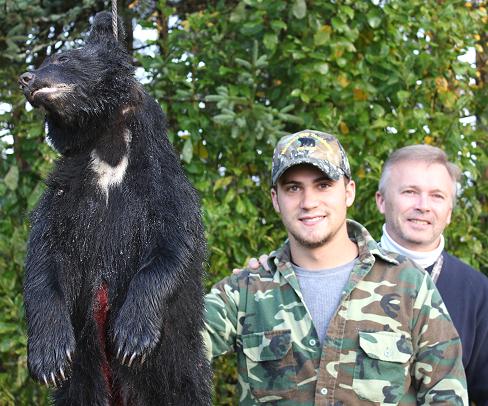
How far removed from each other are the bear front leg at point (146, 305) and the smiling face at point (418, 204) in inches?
68.2

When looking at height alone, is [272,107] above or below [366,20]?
below

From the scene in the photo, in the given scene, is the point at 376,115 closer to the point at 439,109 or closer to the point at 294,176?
the point at 439,109

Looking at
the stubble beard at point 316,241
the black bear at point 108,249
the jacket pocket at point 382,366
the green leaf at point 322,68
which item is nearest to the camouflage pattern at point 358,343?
the jacket pocket at point 382,366

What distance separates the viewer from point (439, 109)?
520 cm

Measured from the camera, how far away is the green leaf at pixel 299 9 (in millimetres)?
4609

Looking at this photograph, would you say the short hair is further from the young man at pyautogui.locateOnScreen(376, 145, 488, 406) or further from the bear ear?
the bear ear

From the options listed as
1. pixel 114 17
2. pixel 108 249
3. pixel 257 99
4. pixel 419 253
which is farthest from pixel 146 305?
pixel 257 99

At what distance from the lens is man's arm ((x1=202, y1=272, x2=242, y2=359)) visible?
10.1ft

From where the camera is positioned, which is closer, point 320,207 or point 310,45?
point 320,207

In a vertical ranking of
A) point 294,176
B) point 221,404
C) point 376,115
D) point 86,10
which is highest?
point 86,10

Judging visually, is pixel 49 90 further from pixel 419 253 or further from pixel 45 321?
pixel 419 253

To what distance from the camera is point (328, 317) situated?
2980 mm

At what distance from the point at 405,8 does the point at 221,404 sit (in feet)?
8.72

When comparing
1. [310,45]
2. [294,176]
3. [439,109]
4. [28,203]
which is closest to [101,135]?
[294,176]
